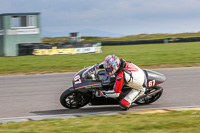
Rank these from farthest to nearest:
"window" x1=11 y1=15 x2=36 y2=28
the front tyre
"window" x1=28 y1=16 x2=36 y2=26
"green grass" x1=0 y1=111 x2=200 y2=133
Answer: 1. "window" x1=28 y1=16 x2=36 y2=26
2. "window" x1=11 y1=15 x2=36 y2=28
3. the front tyre
4. "green grass" x1=0 y1=111 x2=200 y2=133

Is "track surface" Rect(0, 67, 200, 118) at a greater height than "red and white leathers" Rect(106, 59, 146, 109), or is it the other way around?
"red and white leathers" Rect(106, 59, 146, 109)

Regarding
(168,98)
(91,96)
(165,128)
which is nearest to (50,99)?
(91,96)

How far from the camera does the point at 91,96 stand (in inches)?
307

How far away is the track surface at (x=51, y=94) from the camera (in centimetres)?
807

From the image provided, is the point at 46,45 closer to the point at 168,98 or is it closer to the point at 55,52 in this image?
the point at 55,52

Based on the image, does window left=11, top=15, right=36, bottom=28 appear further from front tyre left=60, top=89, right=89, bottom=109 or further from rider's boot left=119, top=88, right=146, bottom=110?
rider's boot left=119, top=88, right=146, bottom=110

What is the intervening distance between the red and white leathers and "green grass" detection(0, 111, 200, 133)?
3.73ft

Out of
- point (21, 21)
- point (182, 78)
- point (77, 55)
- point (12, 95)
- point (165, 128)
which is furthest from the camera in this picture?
point (21, 21)

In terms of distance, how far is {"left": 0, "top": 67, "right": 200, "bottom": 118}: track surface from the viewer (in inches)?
318

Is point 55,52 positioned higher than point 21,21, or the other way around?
point 21,21

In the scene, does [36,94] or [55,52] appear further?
[55,52]

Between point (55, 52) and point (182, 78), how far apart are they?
12.7 m

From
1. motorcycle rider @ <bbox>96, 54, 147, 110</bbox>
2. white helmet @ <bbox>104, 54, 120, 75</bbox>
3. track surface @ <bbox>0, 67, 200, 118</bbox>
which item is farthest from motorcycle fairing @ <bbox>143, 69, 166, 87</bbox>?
white helmet @ <bbox>104, 54, 120, 75</bbox>

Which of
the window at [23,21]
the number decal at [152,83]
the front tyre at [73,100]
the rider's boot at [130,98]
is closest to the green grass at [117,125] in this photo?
the rider's boot at [130,98]
